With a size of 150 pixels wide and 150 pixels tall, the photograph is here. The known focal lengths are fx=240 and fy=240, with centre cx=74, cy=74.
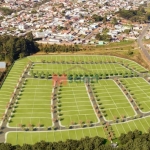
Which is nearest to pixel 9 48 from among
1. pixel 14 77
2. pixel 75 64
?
pixel 14 77

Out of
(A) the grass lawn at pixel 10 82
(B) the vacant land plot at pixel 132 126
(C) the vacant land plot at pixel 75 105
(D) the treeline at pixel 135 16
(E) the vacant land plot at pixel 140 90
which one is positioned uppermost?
(D) the treeline at pixel 135 16

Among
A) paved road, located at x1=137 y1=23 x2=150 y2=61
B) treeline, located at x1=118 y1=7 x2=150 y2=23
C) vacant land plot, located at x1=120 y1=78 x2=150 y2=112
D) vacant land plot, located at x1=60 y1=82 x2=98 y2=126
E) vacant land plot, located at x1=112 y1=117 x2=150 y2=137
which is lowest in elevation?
vacant land plot, located at x1=112 y1=117 x2=150 y2=137

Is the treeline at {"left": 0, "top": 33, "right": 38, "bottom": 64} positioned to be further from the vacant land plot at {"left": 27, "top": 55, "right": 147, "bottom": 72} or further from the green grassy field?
the green grassy field

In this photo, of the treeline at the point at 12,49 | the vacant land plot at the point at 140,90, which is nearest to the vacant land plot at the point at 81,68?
the vacant land plot at the point at 140,90

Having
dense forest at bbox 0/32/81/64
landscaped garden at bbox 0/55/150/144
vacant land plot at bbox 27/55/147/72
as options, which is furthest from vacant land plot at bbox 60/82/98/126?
dense forest at bbox 0/32/81/64

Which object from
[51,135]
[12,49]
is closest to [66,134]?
[51,135]

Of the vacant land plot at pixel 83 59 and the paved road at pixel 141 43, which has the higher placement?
the vacant land plot at pixel 83 59

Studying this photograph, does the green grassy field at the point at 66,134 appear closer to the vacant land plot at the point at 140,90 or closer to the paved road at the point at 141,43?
the vacant land plot at the point at 140,90

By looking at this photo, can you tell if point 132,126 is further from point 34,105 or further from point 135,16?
point 135,16
